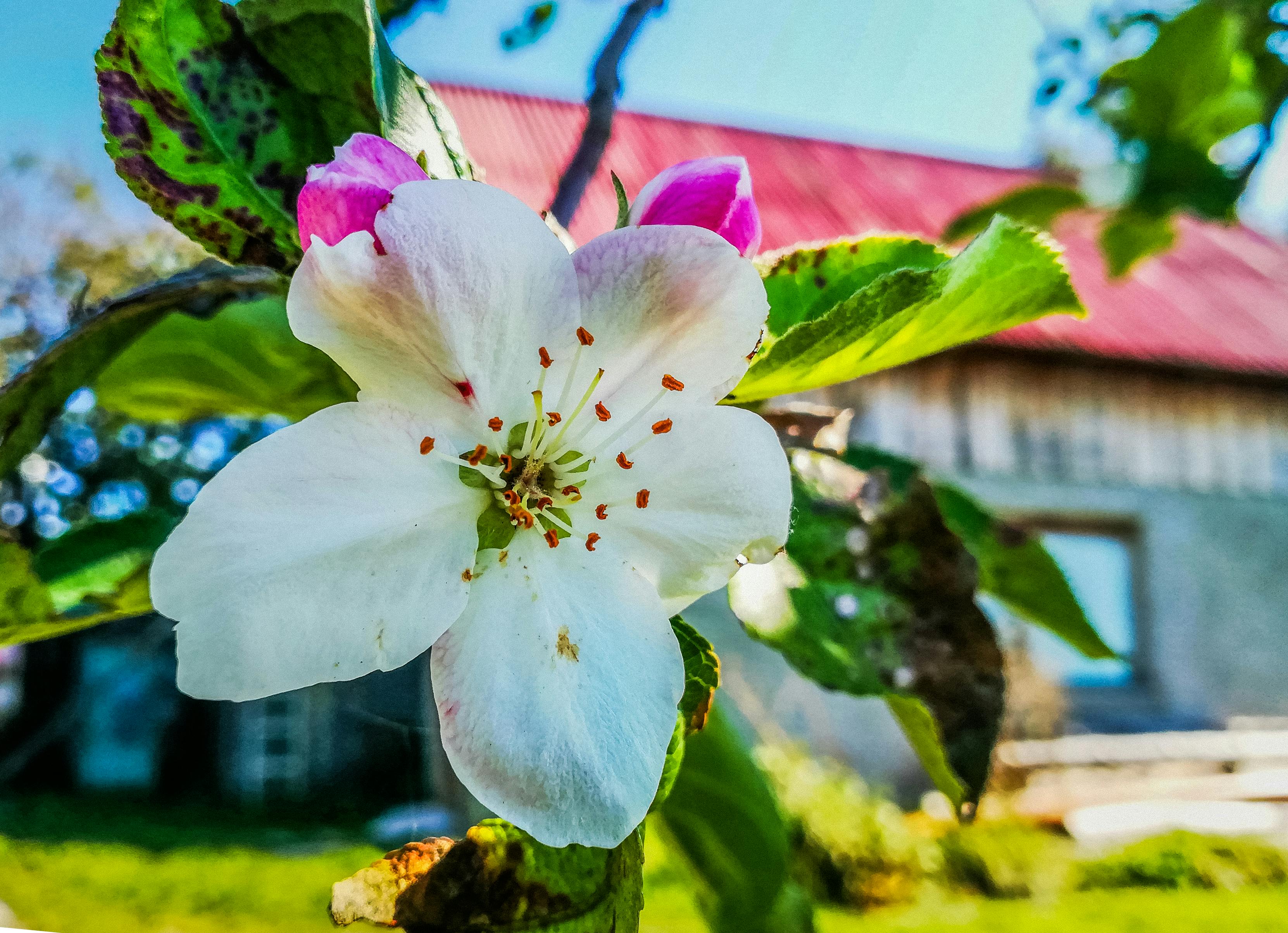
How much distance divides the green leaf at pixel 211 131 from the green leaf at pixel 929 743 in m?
0.32

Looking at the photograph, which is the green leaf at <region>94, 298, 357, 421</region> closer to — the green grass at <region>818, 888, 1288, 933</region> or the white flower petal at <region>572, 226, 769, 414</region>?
the white flower petal at <region>572, 226, 769, 414</region>

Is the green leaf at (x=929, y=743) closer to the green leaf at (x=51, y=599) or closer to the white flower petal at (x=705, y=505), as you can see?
the white flower petal at (x=705, y=505)

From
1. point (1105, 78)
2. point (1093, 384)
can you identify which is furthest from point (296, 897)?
point (1093, 384)

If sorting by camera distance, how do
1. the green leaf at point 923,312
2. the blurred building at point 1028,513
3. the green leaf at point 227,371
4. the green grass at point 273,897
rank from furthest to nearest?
1. the blurred building at point 1028,513
2. the green grass at point 273,897
3. the green leaf at point 227,371
4. the green leaf at point 923,312

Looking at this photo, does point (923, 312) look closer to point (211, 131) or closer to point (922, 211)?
point (211, 131)

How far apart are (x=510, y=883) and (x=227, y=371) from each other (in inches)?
14.1

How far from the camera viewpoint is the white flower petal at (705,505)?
0.30 m

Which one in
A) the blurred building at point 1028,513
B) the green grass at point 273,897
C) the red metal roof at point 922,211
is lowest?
the green grass at point 273,897

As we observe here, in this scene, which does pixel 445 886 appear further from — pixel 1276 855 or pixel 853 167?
pixel 853 167

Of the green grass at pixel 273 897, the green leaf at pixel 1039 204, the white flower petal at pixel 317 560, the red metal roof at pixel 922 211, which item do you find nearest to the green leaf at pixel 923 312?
the white flower petal at pixel 317 560

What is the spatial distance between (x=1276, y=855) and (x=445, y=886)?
19.4 feet


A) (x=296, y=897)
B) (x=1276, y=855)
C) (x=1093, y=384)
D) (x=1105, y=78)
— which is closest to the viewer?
(x=1105, y=78)

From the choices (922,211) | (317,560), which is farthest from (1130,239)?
(922,211)

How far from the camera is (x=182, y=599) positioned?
9.7 inches
